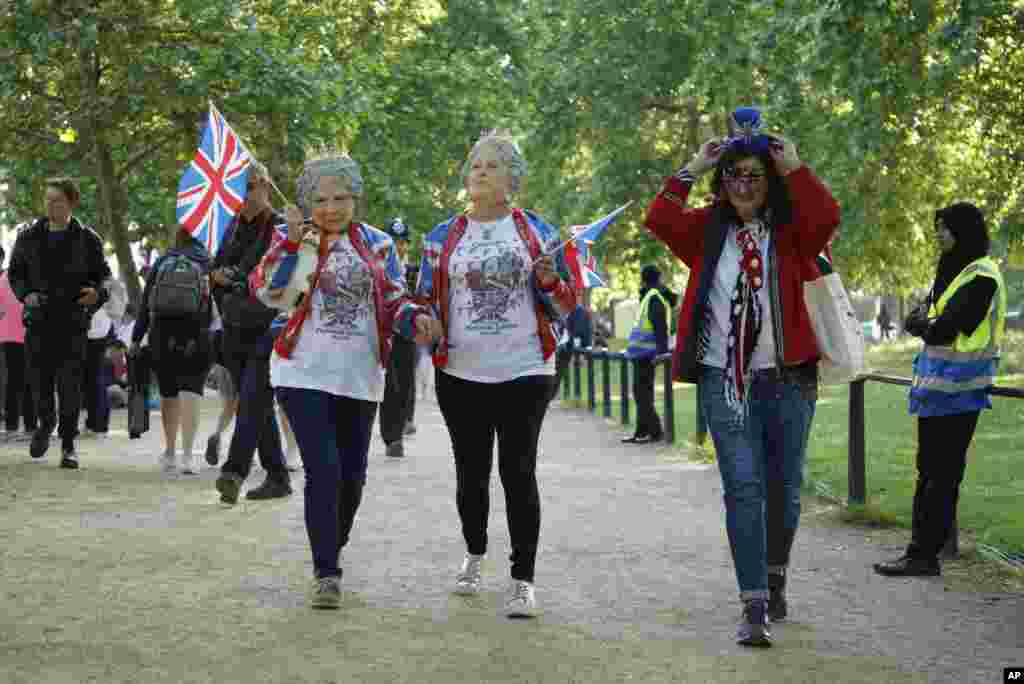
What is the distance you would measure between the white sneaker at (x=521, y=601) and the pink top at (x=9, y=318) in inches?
Answer: 384

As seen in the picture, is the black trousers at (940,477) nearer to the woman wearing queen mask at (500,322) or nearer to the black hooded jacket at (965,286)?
the black hooded jacket at (965,286)

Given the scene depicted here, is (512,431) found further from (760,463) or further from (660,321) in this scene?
(660,321)

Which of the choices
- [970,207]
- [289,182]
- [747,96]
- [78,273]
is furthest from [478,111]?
[970,207]

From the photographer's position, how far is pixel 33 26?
20.2 meters

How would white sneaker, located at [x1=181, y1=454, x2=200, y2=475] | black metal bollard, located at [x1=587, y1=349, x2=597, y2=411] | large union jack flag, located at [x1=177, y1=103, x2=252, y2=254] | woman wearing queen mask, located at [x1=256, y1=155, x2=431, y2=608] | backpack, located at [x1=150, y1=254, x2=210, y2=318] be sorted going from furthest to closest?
black metal bollard, located at [x1=587, y1=349, x2=597, y2=411] < white sneaker, located at [x1=181, y1=454, x2=200, y2=475] < backpack, located at [x1=150, y1=254, x2=210, y2=318] < large union jack flag, located at [x1=177, y1=103, x2=252, y2=254] < woman wearing queen mask, located at [x1=256, y1=155, x2=431, y2=608]

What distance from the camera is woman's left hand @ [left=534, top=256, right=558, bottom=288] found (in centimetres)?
680

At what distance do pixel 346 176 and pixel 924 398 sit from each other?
2.70 meters

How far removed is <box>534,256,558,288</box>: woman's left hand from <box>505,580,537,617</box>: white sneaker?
1.12m

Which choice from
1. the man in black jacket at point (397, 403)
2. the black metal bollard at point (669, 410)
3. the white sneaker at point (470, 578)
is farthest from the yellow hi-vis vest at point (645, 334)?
the white sneaker at point (470, 578)

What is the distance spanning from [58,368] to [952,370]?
6.75 meters

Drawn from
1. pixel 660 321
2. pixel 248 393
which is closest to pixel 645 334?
pixel 660 321

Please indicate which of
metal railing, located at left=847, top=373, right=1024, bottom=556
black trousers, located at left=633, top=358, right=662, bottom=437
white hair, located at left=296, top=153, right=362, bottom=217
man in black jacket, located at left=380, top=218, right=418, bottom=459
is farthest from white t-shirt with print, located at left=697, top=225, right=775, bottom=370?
black trousers, located at left=633, top=358, right=662, bottom=437

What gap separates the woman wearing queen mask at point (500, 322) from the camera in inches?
270

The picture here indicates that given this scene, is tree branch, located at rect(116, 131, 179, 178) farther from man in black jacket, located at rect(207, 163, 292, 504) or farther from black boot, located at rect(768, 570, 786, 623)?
black boot, located at rect(768, 570, 786, 623)
